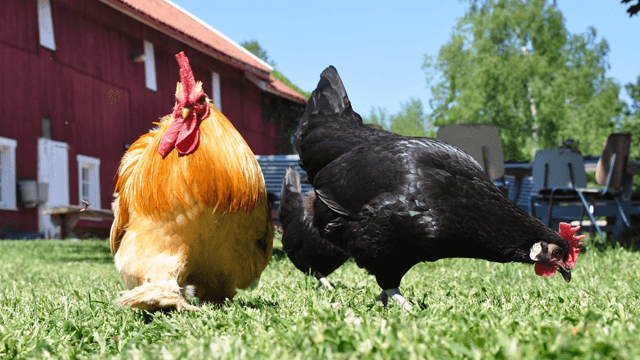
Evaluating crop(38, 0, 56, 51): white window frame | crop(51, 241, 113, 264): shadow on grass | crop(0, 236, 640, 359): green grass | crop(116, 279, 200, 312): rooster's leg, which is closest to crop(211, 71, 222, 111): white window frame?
crop(38, 0, 56, 51): white window frame

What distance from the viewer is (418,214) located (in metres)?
2.99

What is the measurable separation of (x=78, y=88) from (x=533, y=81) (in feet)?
85.9

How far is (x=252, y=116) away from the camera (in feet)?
72.4

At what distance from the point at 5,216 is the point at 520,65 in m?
27.8

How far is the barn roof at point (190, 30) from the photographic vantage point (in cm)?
1451

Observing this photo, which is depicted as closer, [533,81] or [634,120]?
[634,120]

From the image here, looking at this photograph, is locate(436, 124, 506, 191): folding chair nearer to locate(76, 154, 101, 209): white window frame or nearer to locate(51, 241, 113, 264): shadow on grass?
locate(51, 241, 113, 264): shadow on grass

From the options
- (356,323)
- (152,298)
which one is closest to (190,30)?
(152,298)

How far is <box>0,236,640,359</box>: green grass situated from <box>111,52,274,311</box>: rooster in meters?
0.17

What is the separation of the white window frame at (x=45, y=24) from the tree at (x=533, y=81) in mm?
24612

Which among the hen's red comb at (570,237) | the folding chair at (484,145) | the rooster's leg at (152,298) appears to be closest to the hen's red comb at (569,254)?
the hen's red comb at (570,237)

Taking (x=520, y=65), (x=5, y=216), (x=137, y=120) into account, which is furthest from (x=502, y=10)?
(x=5, y=216)

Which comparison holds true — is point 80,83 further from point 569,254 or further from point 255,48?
point 255,48

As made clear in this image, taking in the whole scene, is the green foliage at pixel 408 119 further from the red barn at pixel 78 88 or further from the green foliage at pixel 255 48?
the red barn at pixel 78 88
